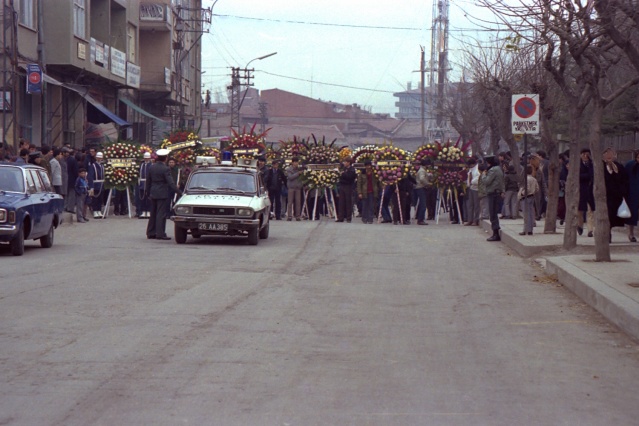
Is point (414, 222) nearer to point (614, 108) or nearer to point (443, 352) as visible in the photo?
point (614, 108)

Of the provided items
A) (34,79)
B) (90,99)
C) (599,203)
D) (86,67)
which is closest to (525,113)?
(599,203)

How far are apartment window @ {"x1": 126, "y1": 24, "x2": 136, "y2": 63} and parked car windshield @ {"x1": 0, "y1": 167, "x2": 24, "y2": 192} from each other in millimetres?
32056

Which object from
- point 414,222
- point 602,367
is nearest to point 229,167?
point 414,222

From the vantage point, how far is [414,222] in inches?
1331

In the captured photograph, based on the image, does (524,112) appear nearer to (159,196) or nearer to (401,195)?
(159,196)

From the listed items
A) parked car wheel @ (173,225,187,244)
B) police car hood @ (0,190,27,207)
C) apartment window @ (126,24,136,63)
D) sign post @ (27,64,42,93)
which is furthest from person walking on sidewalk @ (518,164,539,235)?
apartment window @ (126,24,136,63)

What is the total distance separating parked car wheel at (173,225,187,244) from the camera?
21.0 meters

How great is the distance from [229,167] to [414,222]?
1227 centimetres

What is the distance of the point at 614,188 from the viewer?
19203 millimetres

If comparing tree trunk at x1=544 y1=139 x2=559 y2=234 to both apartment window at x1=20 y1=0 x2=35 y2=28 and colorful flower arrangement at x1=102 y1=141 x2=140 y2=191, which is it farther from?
apartment window at x1=20 y1=0 x2=35 y2=28

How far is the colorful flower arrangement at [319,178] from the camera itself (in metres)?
33.0

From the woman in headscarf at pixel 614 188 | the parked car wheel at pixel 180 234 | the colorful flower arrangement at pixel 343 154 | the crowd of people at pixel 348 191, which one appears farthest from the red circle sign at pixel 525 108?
the colorful flower arrangement at pixel 343 154

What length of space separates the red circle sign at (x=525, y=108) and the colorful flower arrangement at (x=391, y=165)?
1073 centimetres

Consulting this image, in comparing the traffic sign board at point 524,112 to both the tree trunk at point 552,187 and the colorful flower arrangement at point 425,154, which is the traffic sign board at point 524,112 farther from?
the colorful flower arrangement at point 425,154
